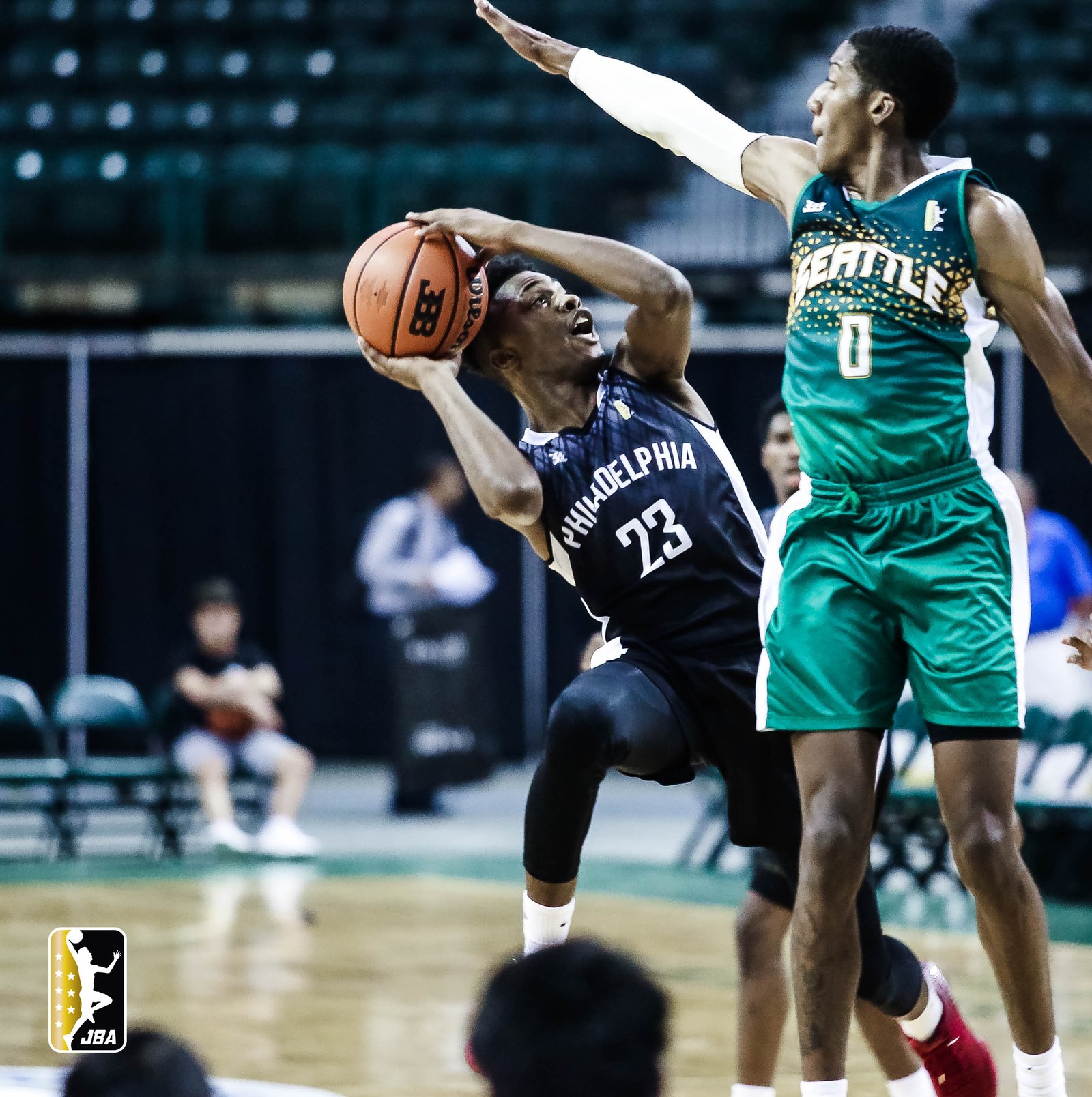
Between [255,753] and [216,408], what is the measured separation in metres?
3.78

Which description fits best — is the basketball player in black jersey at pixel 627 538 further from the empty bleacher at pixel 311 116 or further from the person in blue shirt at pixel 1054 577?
the empty bleacher at pixel 311 116

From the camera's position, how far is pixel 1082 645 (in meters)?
3.25

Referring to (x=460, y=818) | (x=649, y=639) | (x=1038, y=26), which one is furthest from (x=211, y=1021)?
(x=1038, y=26)

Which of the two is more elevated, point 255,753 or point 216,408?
point 216,408

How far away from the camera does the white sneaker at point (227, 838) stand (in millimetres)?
9172

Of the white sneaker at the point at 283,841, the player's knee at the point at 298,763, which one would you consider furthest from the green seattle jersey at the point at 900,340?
the player's knee at the point at 298,763

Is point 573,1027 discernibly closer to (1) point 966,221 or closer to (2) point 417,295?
(1) point 966,221

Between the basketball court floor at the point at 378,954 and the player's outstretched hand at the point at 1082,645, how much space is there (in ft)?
3.11

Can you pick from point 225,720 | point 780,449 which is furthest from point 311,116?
point 780,449

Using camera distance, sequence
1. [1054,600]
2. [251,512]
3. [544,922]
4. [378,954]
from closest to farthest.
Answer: [544,922]
[378,954]
[1054,600]
[251,512]

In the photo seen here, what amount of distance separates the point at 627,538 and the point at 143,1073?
221 centimetres

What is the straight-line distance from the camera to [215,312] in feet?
40.7

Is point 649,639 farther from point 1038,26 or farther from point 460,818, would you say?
point 1038,26

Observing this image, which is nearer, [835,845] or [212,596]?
[835,845]
